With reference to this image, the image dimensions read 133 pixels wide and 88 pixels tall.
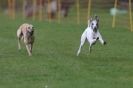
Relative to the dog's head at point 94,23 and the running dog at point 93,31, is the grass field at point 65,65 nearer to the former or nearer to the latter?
the running dog at point 93,31

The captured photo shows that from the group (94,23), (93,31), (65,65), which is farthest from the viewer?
(93,31)

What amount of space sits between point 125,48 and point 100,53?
7.95ft

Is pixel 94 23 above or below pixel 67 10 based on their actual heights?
above

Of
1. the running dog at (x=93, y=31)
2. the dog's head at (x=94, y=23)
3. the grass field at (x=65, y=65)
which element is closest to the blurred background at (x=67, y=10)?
the grass field at (x=65, y=65)

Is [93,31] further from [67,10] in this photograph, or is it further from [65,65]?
[67,10]

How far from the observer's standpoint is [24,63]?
20188mm

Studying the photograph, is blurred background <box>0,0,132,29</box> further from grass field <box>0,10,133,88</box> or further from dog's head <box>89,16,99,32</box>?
dog's head <box>89,16,99,32</box>

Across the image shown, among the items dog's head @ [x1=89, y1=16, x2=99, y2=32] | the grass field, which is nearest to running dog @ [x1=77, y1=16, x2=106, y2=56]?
dog's head @ [x1=89, y1=16, x2=99, y2=32]

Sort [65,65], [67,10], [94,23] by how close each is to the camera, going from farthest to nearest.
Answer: [67,10] < [94,23] < [65,65]

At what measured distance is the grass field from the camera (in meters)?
16.7

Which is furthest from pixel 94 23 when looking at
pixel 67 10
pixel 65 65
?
pixel 67 10

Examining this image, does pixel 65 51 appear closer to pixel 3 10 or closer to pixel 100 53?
pixel 100 53

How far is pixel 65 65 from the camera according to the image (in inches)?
781

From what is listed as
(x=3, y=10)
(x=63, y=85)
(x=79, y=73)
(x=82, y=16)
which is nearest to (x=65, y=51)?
(x=79, y=73)
